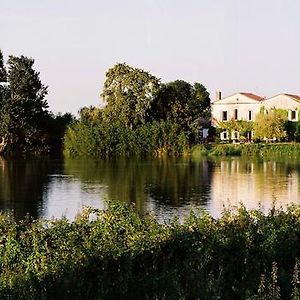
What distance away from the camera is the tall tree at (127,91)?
6284 centimetres

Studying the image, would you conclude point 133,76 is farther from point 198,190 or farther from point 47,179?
point 198,190

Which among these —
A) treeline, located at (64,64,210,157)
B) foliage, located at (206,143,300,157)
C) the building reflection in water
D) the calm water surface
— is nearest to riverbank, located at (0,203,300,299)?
the calm water surface

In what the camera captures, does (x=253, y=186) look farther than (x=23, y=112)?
No

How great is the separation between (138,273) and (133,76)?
2165 inches

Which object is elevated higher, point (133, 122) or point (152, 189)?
point (133, 122)

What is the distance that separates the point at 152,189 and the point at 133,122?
35792mm

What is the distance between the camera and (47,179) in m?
36.3

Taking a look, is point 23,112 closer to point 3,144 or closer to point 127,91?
point 3,144

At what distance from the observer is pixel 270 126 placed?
6794 centimetres

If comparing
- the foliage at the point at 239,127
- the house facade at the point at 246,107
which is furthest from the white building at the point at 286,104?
the foliage at the point at 239,127

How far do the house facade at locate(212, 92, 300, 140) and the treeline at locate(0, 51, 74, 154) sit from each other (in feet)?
58.4

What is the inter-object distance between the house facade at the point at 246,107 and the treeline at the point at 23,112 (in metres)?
17.8

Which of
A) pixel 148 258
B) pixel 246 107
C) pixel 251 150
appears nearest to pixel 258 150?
pixel 251 150

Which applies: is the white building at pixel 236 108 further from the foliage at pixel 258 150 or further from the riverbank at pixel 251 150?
the foliage at pixel 258 150
